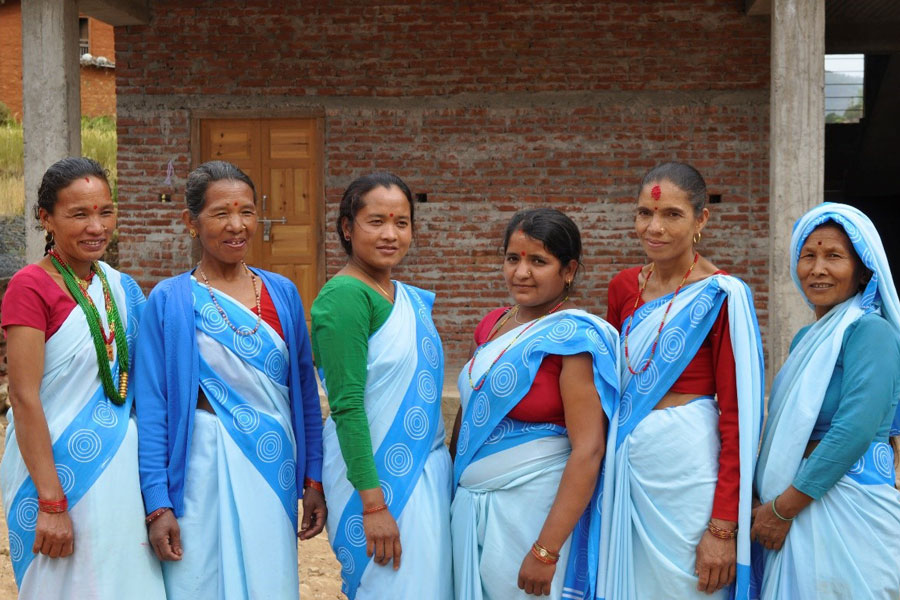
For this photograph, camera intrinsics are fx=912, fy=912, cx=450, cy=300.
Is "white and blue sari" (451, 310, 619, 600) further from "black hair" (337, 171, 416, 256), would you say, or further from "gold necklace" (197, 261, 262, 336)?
"gold necklace" (197, 261, 262, 336)

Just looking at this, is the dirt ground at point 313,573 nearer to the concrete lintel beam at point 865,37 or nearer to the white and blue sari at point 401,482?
the white and blue sari at point 401,482

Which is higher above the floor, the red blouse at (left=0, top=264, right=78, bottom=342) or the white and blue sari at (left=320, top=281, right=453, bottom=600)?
the red blouse at (left=0, top=264, right=78, bottom=342)

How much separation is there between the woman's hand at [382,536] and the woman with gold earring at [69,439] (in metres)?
0.60

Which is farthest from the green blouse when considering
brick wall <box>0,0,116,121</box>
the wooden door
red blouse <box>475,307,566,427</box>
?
brick wall <box>0,0,116,121</box>

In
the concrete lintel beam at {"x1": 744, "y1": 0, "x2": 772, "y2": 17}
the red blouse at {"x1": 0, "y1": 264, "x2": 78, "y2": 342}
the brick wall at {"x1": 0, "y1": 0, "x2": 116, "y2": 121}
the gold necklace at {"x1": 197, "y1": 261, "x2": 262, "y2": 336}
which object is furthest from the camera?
the brick wall at {"x1": 0, "y1": 0, "x2": 116, "y2": 121}

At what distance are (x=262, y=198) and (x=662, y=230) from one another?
6.30 metres

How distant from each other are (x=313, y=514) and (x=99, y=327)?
79cm

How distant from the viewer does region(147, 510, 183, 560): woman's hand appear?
2385mm

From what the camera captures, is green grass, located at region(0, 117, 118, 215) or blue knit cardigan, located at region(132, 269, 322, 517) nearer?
blue knit cardigan, located at region(132, 269, 322, 517)

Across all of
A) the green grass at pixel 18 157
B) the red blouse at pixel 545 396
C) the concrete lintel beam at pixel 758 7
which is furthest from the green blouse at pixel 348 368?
the green grass at pixel 18 157

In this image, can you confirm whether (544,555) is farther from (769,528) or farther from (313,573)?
(313,573)

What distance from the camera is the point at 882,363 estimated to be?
2305 mm

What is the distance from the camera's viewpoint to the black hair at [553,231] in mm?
2445

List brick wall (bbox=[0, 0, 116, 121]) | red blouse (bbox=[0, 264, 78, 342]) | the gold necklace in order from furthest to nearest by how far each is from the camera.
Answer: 1. brick wall (bbox=[0, 0, 116, 121])
2. the gold necklace
3. red blouse (bbox=[0, 264, 78, 342])
